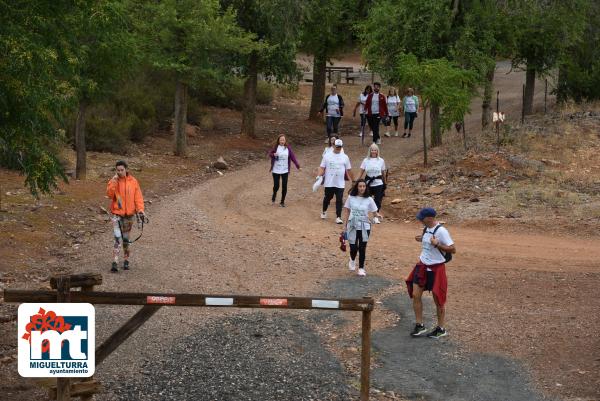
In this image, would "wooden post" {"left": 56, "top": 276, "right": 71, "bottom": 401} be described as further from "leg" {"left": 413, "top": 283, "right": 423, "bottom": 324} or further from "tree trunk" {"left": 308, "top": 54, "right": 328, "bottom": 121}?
"tree trunk" {"left": 308, "top": 54, "right": 328, "bottom": 121}

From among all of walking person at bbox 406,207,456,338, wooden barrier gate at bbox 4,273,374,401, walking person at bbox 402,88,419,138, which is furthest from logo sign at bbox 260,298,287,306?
walking person at bbox 402,88,419,138

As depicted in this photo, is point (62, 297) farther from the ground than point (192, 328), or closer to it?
farther from the ground

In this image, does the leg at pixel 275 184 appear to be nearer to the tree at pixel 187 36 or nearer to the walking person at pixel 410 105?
the tree at pixel 187 36

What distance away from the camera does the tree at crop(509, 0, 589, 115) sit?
2936 centimetres

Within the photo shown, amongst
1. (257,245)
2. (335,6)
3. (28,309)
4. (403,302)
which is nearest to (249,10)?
(335,6)

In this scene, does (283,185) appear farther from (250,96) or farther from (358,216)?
(250,96)

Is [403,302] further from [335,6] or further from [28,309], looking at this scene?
[335,6]

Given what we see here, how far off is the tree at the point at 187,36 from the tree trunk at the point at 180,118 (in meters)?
0.79

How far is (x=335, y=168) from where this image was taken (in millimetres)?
18781

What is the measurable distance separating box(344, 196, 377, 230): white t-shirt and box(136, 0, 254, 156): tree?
12205 millimetres

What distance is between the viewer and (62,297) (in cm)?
842

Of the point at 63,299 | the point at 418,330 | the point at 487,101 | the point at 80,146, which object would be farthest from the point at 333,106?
the point at 63,299

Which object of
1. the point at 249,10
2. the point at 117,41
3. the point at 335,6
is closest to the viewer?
the point at 117,41

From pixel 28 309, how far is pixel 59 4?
505cm
